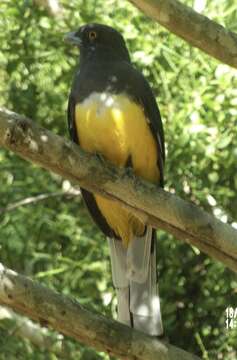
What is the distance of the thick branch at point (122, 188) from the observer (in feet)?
10.6

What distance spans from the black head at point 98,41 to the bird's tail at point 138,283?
940 millimetres

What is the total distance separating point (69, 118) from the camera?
169 inches

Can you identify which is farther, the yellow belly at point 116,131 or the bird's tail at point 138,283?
the yellow belly at point 116,131

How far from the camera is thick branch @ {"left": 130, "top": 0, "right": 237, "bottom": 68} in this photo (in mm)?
3484

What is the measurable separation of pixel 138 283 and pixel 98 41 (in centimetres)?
132

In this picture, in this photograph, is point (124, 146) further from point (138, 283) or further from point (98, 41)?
point (98, 41)

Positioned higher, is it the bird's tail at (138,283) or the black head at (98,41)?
the black head at (98,41)

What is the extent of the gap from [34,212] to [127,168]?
146 centimetres

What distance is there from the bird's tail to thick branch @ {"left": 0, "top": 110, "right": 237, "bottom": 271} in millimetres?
588

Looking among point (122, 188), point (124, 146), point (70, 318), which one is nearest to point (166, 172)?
point (124, 146)

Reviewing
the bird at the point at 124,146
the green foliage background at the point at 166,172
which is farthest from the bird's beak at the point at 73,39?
the green foliage background at the point at 166,172

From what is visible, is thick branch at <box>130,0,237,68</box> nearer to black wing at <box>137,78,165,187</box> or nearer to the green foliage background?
black wing at <box>137,78,165,187</box>

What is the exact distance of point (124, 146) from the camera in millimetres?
4062

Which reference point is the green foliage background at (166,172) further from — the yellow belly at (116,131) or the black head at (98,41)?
the yellow belly at (116,131)
